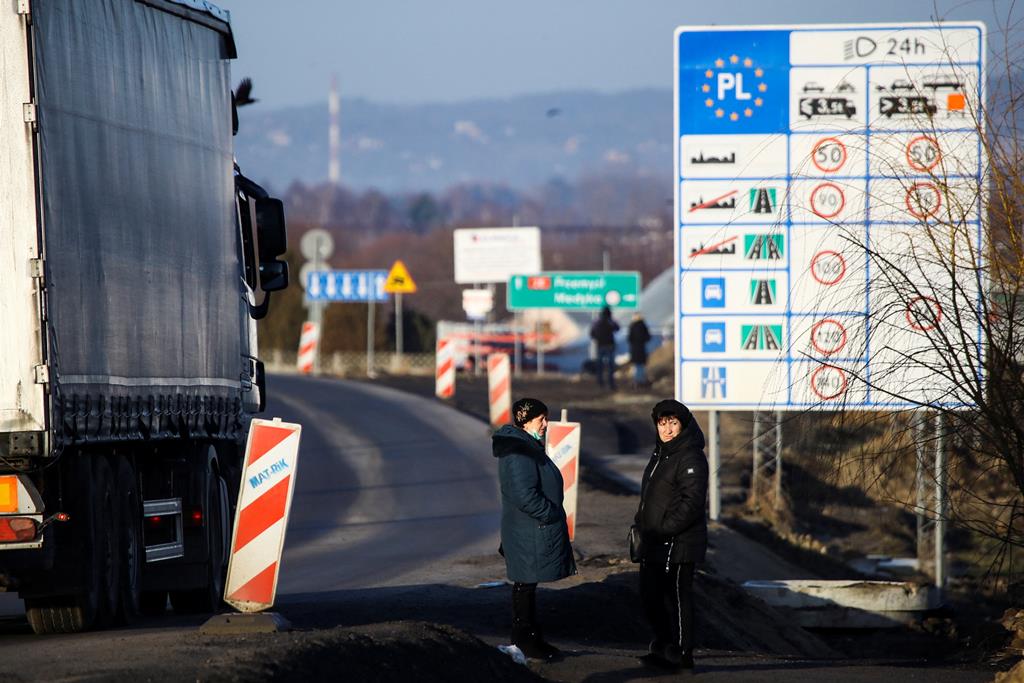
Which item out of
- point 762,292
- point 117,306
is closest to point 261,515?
point 117,306

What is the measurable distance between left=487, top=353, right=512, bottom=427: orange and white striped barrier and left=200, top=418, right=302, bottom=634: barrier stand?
737 inches

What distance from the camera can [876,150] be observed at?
1184 centimetres

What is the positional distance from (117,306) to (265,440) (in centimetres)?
126

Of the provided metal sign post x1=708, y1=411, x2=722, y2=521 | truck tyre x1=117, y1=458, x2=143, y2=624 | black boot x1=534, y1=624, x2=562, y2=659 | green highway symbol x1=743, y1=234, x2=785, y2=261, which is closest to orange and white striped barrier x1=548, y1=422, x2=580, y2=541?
green highway symbol x1=743, y1=234, x2=785, y2=261

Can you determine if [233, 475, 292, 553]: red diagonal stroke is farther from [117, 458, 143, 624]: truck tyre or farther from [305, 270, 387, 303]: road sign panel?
[305, 270, 387, 303]: road sign panel

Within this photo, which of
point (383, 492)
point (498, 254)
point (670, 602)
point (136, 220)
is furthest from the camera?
point (498, 254)

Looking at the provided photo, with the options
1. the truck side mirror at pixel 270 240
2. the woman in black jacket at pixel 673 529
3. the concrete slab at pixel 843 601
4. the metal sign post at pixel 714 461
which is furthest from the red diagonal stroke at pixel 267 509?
the metal sign post at pixel 714 461

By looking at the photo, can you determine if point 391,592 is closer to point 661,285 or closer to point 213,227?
point 213,227

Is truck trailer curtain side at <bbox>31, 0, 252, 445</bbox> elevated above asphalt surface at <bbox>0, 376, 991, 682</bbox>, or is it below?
above

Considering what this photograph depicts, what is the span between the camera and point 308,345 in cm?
4606

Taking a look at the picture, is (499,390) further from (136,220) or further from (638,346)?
(136,220)

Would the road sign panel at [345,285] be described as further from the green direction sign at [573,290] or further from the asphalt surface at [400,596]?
the asphalt surface at [400,596]

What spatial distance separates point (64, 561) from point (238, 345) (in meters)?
4.13

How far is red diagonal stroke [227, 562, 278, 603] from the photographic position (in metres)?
9.89
